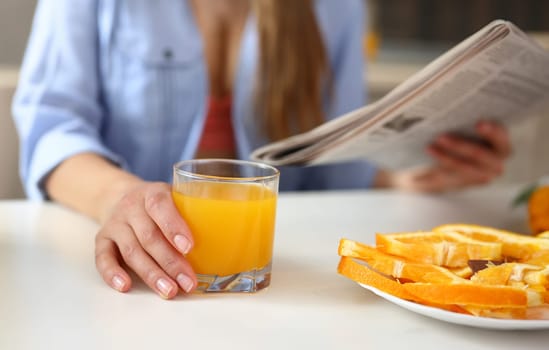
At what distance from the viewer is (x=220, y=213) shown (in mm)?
620

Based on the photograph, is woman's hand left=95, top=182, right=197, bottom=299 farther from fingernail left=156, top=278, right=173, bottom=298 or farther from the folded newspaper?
the folded newspaper

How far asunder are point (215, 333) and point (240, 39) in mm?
829

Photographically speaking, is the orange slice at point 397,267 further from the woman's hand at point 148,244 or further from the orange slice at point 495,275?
the woman's hand at point 148,244

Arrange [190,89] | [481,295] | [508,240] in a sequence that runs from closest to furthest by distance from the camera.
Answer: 1. [481,295]
2. [508,240]
3. [190,89]

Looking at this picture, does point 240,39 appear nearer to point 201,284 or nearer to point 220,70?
point 220,70

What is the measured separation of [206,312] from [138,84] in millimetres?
675

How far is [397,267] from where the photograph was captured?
62 cm

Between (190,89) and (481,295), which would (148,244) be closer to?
(481,295)

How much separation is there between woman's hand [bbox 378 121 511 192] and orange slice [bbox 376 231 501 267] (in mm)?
433

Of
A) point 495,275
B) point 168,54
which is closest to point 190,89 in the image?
point 168,54

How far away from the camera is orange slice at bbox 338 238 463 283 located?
60 centimetres

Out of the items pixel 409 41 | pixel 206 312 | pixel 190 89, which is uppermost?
pixel 409 41

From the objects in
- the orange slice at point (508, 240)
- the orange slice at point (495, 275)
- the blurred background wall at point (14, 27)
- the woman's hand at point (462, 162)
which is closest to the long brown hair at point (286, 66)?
the woman's hand at point (462, 162)

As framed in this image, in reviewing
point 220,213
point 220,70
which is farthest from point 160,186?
point 220,70
